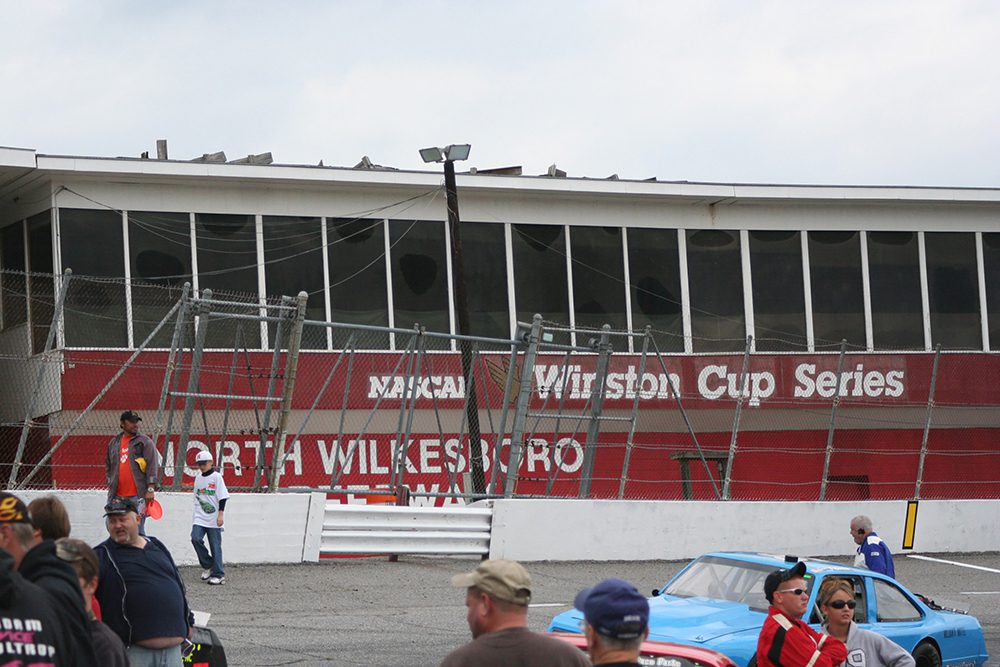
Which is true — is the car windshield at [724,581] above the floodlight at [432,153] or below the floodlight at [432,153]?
below

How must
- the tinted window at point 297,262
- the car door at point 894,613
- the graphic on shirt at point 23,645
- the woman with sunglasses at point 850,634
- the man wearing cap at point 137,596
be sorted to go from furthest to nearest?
the tinted window at point 297,262 → the car door at point 894,613 → the woman with sunglasses at point 850,634 → the man wearing cap at point 137,596 → the graphic on shirt at point 23,645

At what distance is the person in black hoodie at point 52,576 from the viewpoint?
14.1 ft

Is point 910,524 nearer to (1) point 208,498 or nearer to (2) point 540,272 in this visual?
(2) point 540,272

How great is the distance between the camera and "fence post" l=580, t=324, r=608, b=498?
1912cm

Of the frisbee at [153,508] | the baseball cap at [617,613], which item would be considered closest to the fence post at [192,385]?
Answer: the frisbee at [153,508]

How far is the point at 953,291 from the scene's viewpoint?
3031 cm

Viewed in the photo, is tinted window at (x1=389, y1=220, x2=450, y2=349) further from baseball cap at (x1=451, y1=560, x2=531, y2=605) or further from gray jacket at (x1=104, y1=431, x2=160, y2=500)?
baseball cap at (x1=451, y1=560, x2=531, y2=605)

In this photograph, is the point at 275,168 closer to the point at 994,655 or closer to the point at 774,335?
the point at 774,335

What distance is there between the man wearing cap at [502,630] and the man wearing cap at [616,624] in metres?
0.16

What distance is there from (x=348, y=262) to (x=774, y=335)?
30.7ft

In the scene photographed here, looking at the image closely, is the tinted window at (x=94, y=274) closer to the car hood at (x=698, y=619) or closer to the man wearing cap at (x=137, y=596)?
the car hood at (x=698, y=619)

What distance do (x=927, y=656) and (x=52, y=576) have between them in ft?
27.0

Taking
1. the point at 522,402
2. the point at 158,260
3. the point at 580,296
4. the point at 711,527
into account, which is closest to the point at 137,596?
the point at 522,402

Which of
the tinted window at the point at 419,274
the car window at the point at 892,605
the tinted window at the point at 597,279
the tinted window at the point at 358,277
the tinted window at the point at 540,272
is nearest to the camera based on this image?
the car window at the point at 892,605
